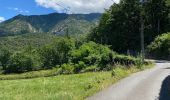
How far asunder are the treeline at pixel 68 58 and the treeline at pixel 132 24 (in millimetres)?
9884

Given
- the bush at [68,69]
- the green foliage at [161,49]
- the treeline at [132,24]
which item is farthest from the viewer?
the treeline at [132,24]

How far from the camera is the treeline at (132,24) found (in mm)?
103250

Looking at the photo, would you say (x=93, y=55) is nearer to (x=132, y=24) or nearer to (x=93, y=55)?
(x=93, y=55)

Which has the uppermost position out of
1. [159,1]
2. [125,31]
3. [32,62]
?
[159,1]

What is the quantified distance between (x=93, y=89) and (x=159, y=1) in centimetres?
8538

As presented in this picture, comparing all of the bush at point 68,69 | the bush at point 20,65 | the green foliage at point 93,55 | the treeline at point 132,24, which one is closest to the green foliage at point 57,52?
the bush at point 20,65

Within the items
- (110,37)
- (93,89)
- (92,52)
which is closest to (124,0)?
(110,37)

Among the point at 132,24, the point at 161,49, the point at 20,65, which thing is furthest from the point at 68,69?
the point at 20,65

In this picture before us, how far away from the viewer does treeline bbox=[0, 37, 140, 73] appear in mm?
55516

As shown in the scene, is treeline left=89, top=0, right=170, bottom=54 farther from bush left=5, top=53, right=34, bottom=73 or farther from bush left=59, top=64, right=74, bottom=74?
bush left=5, top=53, right=34, bottom=73

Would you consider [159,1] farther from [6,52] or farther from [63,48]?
[6,52]

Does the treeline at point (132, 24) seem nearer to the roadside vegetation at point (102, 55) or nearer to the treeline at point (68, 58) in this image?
the roadside vegetation at point (102, 55)

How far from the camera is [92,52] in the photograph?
6366 cm

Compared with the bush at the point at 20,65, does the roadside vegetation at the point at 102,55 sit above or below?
above
